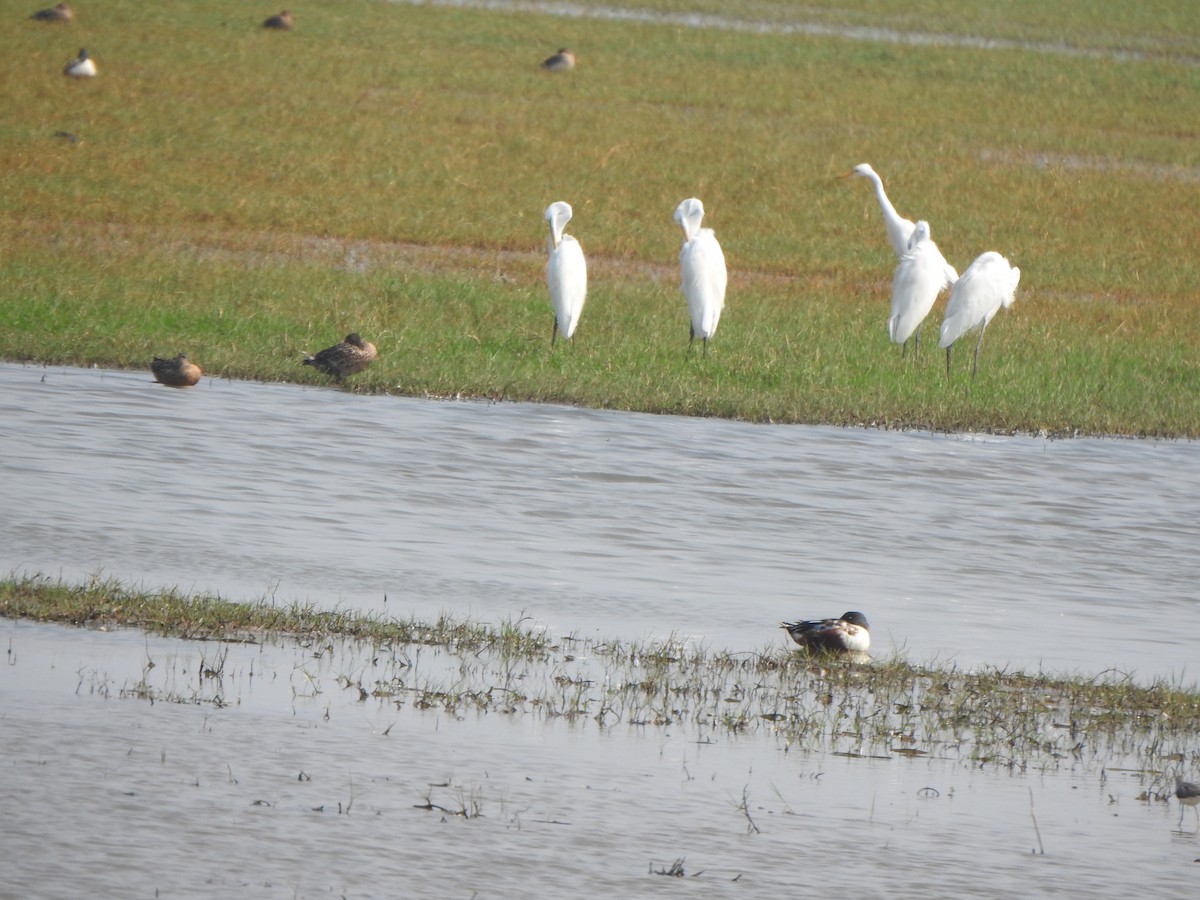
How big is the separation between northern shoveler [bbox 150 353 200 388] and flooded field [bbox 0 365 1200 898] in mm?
99

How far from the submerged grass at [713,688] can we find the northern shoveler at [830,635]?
3.4 inches

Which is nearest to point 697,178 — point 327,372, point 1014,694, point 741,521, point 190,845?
point 327,372

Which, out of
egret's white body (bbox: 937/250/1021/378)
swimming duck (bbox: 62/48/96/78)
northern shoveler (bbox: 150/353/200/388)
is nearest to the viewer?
northern shoveler (bbox: 150/353/200/388)

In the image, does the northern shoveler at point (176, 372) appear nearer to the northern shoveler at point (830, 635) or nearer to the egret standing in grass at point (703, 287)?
the egret standing in grass at point (703, 287)

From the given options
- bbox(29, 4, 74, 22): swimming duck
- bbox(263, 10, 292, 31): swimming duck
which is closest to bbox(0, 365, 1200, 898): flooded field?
bbox(29, 4, 74, 22): swimming duck

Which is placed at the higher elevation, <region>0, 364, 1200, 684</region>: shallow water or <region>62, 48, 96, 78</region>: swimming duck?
<region>62, 48, 96, 78</region>: swimming duck

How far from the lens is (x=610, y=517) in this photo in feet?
36.9

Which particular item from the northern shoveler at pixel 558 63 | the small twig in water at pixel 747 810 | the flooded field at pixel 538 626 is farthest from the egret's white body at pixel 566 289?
the northern shoveler at pixel 558 63

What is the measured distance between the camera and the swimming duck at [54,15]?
33.8 m

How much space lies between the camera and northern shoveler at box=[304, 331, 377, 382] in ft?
47.7

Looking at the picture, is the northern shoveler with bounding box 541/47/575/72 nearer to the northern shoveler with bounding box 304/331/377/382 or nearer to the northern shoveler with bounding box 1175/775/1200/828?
the northern shoveler with bounding box 304/331/377/382

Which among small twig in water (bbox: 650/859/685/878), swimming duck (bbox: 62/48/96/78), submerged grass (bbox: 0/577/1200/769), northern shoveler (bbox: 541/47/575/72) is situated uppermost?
northern shoveler (bbox: 541/47/575/72)

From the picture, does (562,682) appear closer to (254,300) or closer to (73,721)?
(73,721)

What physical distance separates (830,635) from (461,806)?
254 cm
